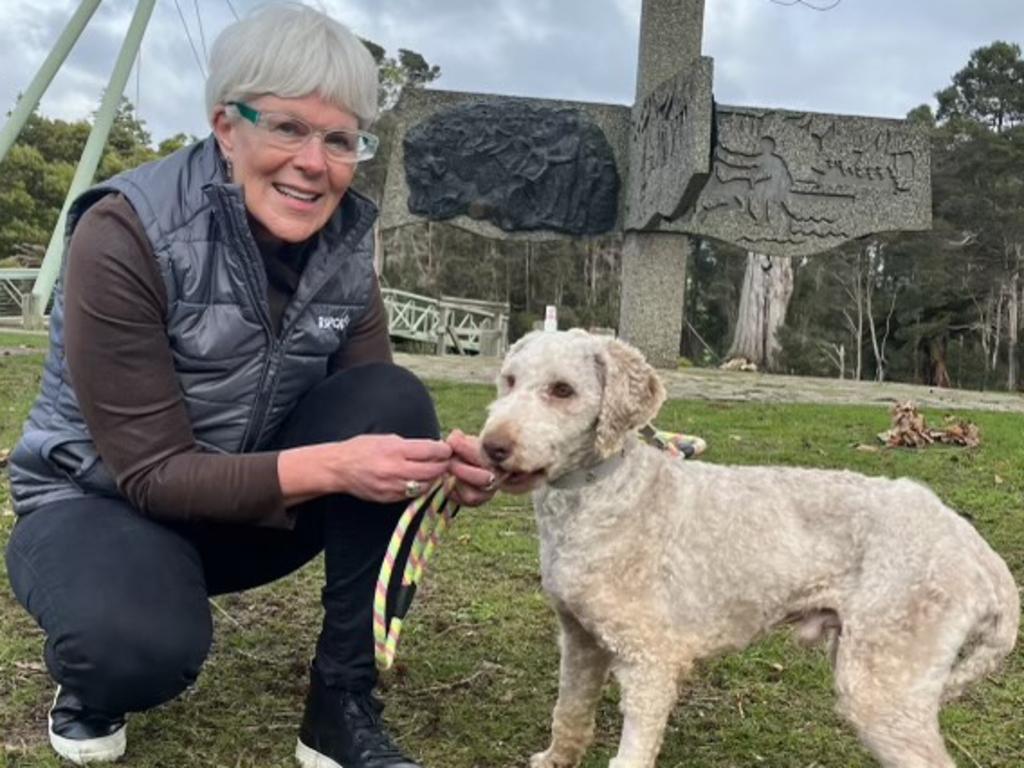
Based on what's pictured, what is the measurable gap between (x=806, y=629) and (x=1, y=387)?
871 cm

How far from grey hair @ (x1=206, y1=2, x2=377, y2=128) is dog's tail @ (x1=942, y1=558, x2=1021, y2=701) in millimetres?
1977

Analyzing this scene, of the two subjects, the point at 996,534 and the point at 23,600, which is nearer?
the point at 23,600

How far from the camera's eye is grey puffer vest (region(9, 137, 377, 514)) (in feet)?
9.05

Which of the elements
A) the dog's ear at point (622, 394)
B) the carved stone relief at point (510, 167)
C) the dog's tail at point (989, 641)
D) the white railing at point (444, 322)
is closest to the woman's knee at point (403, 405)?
the dog's ear at point (622, 394)

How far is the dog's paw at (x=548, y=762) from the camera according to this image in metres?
2.98

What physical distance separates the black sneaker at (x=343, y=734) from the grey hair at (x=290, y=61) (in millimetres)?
1526

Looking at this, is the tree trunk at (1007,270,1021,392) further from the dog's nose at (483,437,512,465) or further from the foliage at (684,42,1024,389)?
the dog's nose at (483,437,512,465)

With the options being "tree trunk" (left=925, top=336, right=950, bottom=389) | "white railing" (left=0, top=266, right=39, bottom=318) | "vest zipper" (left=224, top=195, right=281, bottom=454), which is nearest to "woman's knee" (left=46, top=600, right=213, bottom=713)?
"vest zipper" (left=224, top=195, right=281, bottom=454)

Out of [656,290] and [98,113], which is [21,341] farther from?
[656,290]

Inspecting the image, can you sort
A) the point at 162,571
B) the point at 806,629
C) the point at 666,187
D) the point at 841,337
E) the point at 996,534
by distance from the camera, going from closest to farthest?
the point at 162,571 → the point at 806,629 → the point at 996,534 → the point at 666,187 → the point at 841,337

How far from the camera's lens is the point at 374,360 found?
335cm

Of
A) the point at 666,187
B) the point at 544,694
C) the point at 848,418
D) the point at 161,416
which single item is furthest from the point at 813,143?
the point at 161,416

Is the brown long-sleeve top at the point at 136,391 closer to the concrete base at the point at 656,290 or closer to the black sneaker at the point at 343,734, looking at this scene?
the black sneaker at the point at 343,734

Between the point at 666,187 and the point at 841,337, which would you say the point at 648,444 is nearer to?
the point at 666,187
